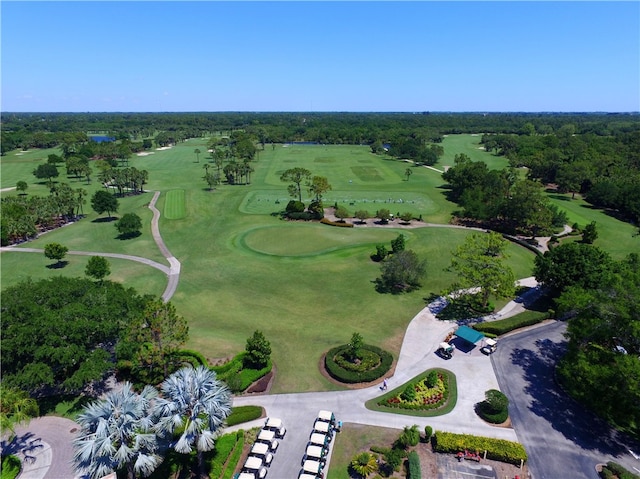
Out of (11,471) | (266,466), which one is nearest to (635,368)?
(266,466)

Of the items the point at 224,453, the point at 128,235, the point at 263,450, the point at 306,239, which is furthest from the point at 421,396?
the point at 128,235

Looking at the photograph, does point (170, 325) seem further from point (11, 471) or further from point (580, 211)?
point (580, 211)

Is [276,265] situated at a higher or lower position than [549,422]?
higher

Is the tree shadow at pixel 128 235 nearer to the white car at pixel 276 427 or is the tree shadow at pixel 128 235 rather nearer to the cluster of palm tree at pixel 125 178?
the cluster of palm tree at pixel 125 178

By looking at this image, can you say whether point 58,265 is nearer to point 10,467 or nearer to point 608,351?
point 10,467

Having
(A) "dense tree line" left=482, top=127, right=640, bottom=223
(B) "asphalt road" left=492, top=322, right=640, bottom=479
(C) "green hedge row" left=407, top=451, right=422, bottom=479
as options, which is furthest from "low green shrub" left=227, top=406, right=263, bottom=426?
(A) "dense tree line" left=482, top=127, right=640, bottom=223
